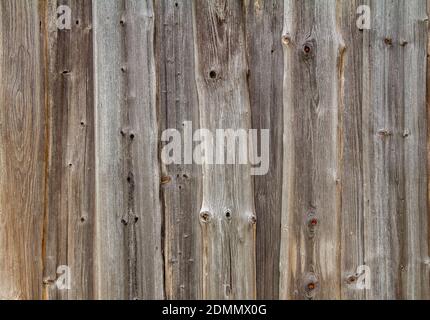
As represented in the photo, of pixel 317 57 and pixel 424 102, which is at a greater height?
pixel 317 57

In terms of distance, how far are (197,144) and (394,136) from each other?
36.4 inches

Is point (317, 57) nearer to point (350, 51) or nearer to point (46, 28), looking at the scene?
point (350, 51)

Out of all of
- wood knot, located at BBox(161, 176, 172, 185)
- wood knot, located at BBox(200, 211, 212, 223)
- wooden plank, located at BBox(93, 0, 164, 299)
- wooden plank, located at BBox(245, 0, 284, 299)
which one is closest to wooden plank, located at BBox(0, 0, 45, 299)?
wooden plank, located at BBox(93, 0, 164, 299)

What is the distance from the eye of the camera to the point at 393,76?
6.75ft

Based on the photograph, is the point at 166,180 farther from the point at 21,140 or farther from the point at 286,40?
the point at 286,40

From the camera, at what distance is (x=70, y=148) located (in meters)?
2.05

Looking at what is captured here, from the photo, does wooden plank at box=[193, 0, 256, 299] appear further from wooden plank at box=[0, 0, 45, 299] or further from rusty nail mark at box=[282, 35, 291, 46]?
wooden plank at box=[0, 0, 45, 299]

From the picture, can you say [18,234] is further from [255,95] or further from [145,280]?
[255,95]

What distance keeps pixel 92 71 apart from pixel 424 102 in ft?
5.12

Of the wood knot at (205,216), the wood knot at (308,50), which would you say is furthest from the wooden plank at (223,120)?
the wood knot at (308,50)

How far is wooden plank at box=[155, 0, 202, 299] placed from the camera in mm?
2025

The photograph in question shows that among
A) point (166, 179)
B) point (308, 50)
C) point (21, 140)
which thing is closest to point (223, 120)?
point (166, 179)
